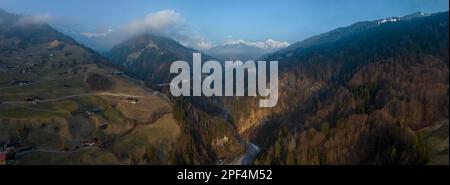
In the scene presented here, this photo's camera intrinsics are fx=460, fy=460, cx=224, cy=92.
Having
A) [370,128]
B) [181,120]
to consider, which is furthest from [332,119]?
[181,120]

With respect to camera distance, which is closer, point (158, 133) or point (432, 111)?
point (432, 111)
